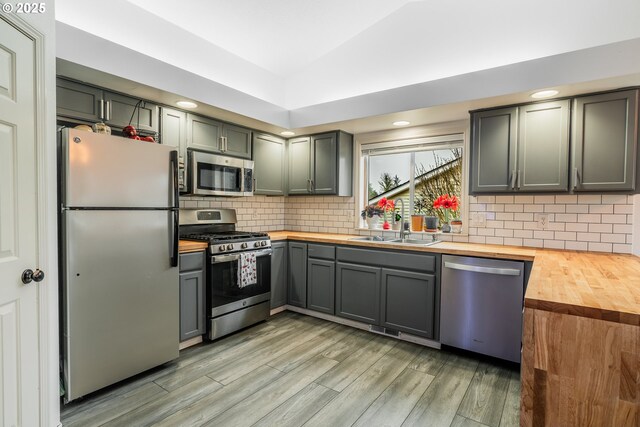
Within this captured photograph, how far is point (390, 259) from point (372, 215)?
0.81 m

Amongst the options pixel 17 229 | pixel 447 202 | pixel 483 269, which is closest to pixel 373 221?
pixel 447 202

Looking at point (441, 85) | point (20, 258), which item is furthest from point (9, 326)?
point (441, 85)

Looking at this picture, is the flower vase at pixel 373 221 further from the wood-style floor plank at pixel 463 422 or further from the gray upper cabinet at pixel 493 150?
the wood-style floor plank at pixel 463 422

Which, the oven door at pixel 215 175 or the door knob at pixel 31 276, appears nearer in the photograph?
the door knob at pixel 31 276

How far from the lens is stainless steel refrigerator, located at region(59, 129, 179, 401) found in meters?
1.94

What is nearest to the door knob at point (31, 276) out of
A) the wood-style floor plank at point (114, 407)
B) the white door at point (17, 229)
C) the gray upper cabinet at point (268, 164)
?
the white door at point (17, 229)

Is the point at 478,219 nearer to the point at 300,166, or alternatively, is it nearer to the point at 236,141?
the point at 300,166

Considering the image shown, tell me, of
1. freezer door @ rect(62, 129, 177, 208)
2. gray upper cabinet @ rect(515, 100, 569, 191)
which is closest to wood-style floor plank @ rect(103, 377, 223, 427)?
freezer door @ rect(62, 129, 177, 208)

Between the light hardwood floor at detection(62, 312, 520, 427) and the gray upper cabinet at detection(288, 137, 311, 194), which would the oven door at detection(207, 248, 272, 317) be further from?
the gray upper cabinet at detection(288, 137, 311, 194)

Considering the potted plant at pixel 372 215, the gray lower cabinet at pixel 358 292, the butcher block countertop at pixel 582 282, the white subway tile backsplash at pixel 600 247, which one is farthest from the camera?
the potted plant at pixel 372 215

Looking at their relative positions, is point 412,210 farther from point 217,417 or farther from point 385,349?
point 217,417

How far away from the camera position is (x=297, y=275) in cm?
367

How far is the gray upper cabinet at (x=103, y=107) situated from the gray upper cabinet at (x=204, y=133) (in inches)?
12.3

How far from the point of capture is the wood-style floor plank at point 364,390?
1882 millimetres
